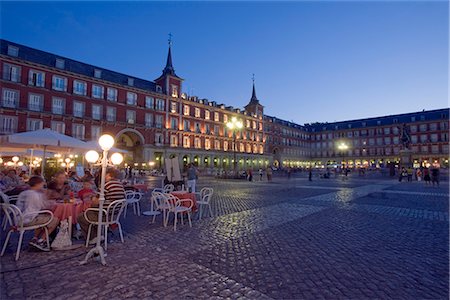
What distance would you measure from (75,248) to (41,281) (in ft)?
4.50

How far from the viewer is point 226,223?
20.8 feet

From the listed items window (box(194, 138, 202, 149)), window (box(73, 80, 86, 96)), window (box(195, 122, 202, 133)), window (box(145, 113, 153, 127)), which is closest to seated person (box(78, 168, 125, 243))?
window (box(73, 80, 86, 96))

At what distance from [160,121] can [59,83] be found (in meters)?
14.5

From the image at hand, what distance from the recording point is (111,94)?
111ft

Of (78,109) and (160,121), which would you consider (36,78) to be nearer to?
(78,109)

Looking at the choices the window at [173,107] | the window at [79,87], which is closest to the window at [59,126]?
the window at [79,87]

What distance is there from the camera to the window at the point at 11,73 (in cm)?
2542

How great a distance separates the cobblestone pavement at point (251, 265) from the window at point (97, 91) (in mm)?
31668

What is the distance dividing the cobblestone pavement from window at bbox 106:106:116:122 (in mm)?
31181

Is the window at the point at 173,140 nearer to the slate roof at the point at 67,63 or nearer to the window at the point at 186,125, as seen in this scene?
the window at the point at 186,125

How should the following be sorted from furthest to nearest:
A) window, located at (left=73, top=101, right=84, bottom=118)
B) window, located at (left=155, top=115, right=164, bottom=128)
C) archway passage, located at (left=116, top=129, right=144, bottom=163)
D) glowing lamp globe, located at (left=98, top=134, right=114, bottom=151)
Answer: window, located at (left=155, top=115, right=164, bottom=128), archway passage, located at (left=116, top=129, right=144, bottom=163), window, located at (left=73, top=101, right=84, bottom=118), glowing lamp globe, located at (left=98, top=134, right=114, bottom=151)

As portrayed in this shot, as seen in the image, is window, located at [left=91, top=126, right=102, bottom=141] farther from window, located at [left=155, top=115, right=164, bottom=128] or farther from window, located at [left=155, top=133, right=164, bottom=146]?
window, located at [left=155, top=115, right=164, bottom=128]

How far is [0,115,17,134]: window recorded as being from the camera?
25250 millimetres

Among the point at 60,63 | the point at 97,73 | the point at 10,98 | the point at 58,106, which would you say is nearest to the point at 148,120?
the point at 97,73
